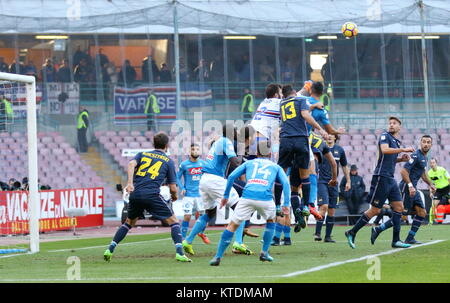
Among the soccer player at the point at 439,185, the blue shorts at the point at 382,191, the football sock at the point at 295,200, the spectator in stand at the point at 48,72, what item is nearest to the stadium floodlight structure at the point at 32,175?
the football sock at the point at 295,200

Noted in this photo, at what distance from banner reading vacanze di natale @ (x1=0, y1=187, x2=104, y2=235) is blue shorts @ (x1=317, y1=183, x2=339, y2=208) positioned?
289 inches

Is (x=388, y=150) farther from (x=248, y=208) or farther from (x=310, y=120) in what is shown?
(x=248, y=208)

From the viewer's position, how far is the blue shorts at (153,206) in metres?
15.5

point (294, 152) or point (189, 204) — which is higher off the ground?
point (294, 152)

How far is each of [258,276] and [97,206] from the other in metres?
20.6

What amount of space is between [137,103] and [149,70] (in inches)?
54.9

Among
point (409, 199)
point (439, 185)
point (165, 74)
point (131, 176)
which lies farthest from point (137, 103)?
point (131, 176)

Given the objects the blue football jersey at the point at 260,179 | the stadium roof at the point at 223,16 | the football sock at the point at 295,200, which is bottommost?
the football sock at the point at 295,200

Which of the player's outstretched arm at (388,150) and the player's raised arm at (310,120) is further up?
the player's raised arm at (310,120)

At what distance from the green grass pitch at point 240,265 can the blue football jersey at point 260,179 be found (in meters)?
1.04

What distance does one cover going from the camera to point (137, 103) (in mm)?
34750

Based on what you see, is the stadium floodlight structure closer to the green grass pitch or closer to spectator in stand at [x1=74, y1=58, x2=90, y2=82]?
the green grass pitch

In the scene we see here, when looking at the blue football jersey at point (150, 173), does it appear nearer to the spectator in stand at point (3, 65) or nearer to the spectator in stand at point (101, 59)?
the spectator in stand at point (101, 59)

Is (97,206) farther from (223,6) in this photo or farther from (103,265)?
(103,265)
